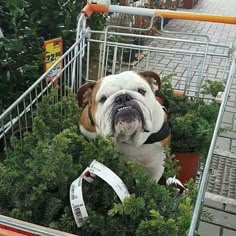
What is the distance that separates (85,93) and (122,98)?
297 mm

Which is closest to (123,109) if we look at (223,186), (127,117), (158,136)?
(127,117)

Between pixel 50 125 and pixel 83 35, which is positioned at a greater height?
pixel 83 35

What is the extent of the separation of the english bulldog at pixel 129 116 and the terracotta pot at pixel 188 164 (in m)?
0.39

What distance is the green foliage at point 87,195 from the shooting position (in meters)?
1.08

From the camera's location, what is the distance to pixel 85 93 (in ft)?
5.44

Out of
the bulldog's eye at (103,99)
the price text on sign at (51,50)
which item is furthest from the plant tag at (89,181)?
the price text on sign at (51,50)

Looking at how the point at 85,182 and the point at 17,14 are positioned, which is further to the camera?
the point at 17,14

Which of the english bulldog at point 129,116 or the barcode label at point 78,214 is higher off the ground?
the english bulldog at point 129,116

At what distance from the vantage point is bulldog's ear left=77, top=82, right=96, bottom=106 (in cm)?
162

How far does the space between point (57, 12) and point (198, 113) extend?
0.99m

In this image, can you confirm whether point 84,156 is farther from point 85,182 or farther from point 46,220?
point 46,220

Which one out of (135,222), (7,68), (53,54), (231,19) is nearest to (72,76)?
(53,54)

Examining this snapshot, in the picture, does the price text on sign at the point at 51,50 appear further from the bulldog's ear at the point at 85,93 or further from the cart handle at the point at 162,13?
the bulldog's ear at the point at 85,93

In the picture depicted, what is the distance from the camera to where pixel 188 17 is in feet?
6.22
